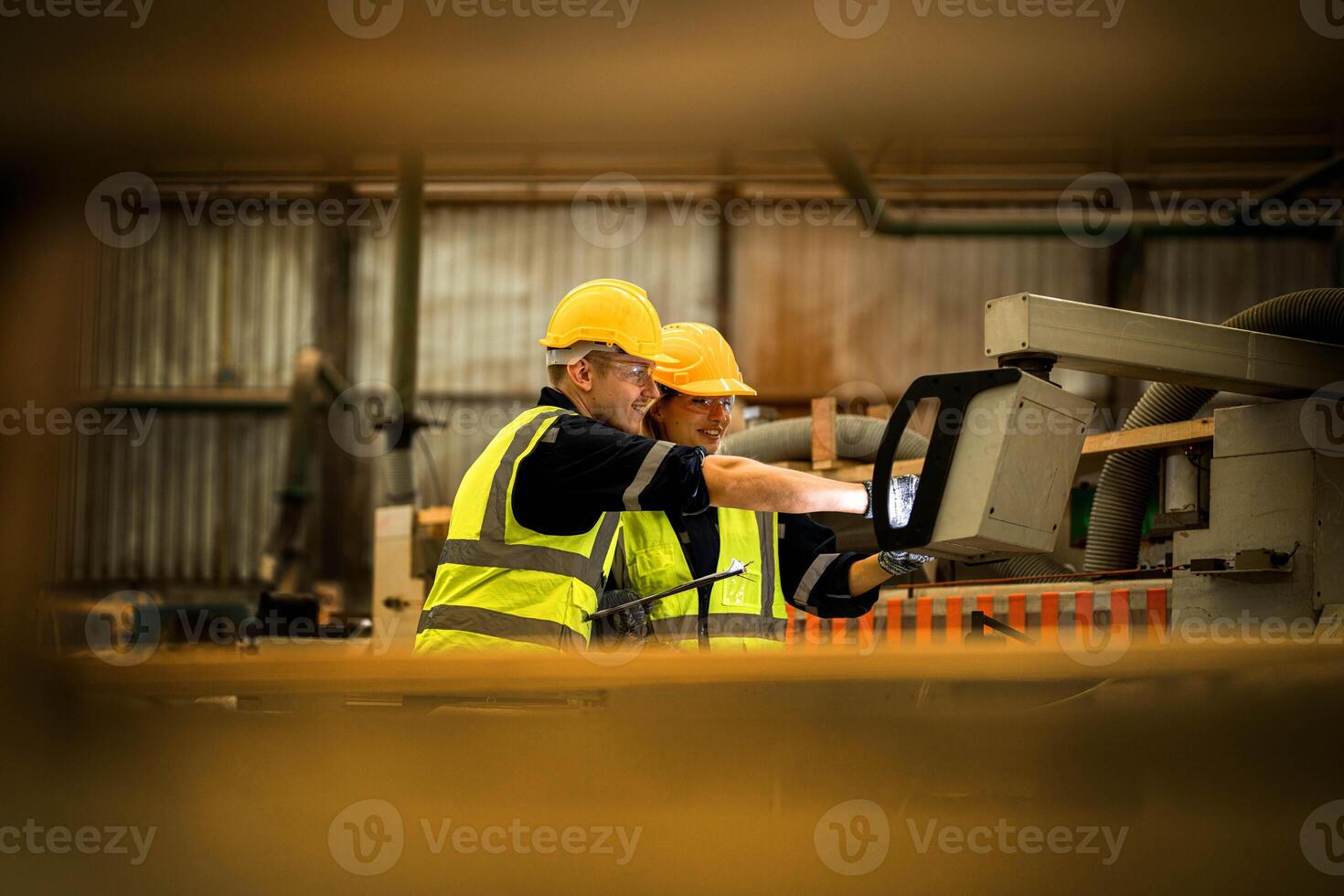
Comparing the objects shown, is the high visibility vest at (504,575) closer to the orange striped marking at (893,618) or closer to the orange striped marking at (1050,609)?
the orange striped marking at (1050,609)

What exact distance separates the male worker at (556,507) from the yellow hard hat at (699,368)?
1.03m

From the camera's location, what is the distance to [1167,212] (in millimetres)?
12391

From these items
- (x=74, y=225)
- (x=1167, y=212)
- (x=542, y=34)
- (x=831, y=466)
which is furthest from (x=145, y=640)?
(x=1167, y=212)

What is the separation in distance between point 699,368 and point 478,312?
364 inches

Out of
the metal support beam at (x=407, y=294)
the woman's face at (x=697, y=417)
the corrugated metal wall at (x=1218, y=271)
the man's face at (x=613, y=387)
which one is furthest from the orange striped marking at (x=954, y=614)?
the corrugated metal wall at (x=1218, y=271)

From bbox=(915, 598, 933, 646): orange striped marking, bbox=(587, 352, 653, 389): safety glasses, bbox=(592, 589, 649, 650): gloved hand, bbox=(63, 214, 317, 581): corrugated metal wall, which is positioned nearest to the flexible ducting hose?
bbox=(915, 598, 933, 646): orange striped marking

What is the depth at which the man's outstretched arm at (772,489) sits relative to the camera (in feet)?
9.50

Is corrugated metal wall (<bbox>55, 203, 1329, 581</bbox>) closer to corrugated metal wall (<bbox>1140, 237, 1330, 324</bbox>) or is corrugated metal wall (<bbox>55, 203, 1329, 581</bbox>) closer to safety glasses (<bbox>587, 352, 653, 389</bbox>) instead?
corrugated metal wall (<bbox>1140, 237, 1330, 324</bbox>)

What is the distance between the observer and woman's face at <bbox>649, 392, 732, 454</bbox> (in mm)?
4379

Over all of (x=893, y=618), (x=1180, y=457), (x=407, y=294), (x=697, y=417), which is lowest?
(x=893, y=618)

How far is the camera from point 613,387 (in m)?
3.50

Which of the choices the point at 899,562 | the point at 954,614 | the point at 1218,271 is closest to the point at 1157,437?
the point at 899,562

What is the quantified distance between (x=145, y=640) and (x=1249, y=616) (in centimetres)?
441

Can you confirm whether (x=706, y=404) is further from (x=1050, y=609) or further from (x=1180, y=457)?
(x=1180, y=457)
